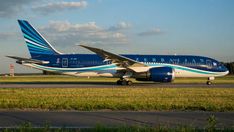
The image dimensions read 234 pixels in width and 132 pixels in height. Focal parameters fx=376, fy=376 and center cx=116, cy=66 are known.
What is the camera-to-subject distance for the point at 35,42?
1452 inches

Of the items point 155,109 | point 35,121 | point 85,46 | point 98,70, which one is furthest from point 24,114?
point 98,70

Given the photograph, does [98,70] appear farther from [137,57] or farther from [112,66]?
[137,57]

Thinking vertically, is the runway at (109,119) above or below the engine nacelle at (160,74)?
below

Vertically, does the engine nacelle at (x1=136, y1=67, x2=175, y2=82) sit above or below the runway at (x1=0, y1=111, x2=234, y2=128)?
above

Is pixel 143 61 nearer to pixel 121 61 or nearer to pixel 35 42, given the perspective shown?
pixel 121 61

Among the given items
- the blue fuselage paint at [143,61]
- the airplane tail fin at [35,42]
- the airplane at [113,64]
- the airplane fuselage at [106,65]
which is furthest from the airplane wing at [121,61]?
the airplane tail fin at [35,42]

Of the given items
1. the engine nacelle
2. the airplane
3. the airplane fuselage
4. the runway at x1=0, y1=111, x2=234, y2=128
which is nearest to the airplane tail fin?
the airplane

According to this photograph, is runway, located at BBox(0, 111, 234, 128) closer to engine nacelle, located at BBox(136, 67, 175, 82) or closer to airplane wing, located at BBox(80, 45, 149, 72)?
engine nacelle, located at BBox(136, 67, 175, 82)

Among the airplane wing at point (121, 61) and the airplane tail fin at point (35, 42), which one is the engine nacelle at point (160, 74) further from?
the airplane tail fin at point (35, 42)

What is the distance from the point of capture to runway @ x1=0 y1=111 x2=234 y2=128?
1049cm

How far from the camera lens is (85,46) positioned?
32.1 m

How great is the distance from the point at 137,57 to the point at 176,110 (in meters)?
21.5

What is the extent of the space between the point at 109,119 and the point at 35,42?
26.8m

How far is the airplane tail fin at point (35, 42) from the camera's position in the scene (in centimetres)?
3650
